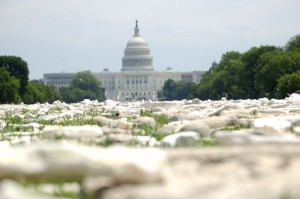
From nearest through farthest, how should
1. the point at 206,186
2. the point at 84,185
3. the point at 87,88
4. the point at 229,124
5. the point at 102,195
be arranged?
the point at 206,186 < the point at 102,195 < the point at 84,185 < the point at 229,124 < the point at 87,88

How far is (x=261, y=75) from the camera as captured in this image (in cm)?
6850

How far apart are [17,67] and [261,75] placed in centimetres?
4035

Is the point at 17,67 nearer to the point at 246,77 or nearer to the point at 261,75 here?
the point at 246,77

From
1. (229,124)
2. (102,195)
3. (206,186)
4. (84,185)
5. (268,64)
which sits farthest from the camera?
(268,64)

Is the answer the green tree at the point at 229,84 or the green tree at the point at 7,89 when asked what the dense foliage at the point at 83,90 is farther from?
the green tree at the point at 7,89

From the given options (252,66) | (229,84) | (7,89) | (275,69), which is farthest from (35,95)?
(275,69)

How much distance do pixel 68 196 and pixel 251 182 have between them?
142cm

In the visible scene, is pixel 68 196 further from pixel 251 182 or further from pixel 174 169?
pixel 251 182

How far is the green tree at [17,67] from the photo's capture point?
95963 millimetres

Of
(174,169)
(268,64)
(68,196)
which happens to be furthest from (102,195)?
(268,64)

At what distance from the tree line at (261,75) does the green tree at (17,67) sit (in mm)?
23140

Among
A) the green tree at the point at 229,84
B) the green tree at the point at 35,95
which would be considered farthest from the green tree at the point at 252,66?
the green tree at the point at 35,95

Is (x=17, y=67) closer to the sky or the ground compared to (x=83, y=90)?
closer to the sky

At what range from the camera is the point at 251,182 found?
4094mm
